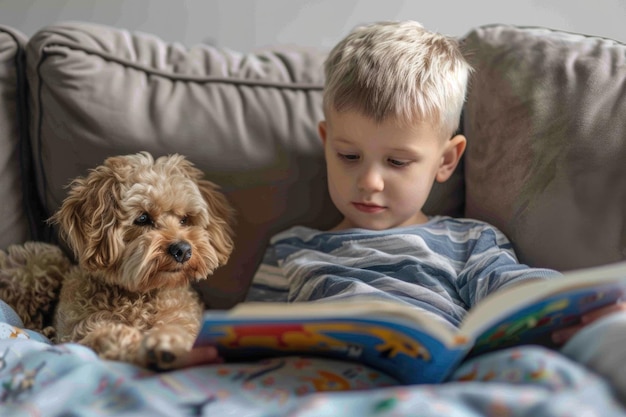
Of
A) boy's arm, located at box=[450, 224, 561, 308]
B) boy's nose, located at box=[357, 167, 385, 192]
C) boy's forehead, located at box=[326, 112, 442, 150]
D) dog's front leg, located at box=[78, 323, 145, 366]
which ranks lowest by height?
dog's front leg, located at box=[78, 323, 145, 366]

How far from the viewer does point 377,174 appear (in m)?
1.27

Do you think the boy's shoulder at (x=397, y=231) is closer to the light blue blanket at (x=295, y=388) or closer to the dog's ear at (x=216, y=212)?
the dog's ear at (x=216, y=212)

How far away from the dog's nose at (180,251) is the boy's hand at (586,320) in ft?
2.05

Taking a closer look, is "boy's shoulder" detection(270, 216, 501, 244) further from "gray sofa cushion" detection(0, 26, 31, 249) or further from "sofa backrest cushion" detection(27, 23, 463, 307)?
"gray sofa cushion" detection(0, 26, 31, 249)

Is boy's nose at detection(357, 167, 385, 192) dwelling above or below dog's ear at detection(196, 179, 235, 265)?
above

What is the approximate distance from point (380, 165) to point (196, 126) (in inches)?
15.8

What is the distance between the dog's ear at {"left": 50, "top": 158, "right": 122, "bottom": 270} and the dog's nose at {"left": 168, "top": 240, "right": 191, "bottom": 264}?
0.31 ft

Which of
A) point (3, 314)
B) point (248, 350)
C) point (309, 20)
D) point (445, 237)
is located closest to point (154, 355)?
point (248, 350)

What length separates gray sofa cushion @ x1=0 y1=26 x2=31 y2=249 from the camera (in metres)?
1.45

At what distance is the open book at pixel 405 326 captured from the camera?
81 cm

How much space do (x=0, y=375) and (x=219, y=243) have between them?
47 centimetres

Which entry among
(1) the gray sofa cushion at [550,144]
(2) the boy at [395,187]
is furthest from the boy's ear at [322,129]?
(1) the gray sofa cushion at [550,144]

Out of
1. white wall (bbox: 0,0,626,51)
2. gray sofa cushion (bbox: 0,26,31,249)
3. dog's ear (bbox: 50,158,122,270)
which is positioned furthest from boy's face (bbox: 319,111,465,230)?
gray sofa cushion (bbox: 0,26,31,249)

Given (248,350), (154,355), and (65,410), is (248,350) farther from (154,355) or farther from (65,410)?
(65,410)
